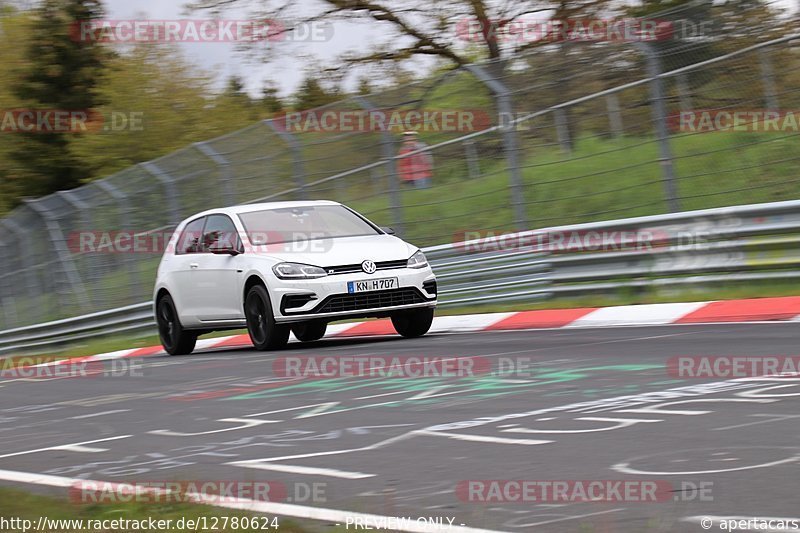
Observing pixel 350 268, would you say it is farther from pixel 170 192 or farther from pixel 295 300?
pixel 170 192

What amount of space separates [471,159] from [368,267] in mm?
3539

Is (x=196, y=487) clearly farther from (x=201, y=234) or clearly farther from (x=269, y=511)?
(x=201, y=234)

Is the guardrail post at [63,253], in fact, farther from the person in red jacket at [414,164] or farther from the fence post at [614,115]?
the fence post at [614,115]

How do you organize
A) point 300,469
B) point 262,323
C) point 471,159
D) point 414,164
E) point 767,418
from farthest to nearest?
point 414,164 < point 471,159 < point 262,323 < point 767,418 < point 300,469

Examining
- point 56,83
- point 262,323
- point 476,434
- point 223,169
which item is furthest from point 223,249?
point 56,83

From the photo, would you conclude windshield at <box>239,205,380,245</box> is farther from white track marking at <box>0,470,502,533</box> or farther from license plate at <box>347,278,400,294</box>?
white track marking at <box>0,470,502,533</box>

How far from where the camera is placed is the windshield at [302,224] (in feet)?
45.3

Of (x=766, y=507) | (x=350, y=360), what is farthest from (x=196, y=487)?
(x=350, y=360)

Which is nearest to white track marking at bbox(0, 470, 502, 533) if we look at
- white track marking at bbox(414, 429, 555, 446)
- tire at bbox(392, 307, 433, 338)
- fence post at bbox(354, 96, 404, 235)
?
white track marking at bbox(414, 429, 555, 446)

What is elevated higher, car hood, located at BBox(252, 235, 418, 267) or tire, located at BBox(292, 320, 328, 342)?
car hood, located at BBox(252, 235, 418, 267)

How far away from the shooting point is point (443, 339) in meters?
13.0

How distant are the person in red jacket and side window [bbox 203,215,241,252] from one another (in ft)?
9.78

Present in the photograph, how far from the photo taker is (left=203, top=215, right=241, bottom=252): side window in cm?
1420

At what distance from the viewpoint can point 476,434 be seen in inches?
261
